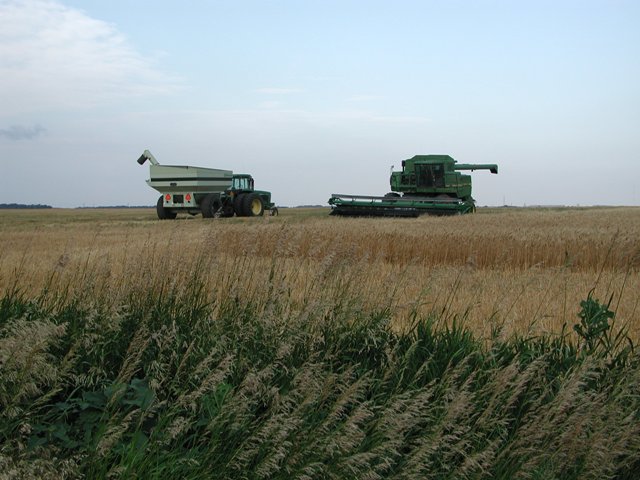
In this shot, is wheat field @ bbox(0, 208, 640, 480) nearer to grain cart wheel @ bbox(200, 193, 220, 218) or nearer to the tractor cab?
grain cart wheel @ bbox(200, 193, 220, 218)

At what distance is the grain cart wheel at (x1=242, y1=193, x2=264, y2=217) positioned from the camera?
111 ft

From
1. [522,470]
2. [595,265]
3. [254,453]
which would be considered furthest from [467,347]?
[595,265]

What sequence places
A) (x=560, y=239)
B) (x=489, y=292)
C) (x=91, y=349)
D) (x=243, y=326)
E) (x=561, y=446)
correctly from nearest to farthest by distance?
(x=561, y=446) → (x=91, y=349) → (x=243, y=326) → (x=489, y=292) → (x=560, y=239)

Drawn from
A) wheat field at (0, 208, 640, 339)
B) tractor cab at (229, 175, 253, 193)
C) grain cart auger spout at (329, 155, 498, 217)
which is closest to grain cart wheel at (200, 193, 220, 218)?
tractor cab at (229, 175, 253, 193)

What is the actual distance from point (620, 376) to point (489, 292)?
4816 mm

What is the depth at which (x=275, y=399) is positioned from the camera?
4043mm

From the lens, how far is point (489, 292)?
1002 cm

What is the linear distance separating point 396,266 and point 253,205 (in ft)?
73.1

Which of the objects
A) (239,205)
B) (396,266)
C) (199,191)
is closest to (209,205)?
(199,191)

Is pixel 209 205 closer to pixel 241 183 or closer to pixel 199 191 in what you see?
pixel 199 191

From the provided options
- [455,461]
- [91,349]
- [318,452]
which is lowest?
[455,461]

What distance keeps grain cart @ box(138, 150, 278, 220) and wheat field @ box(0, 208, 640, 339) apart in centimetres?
896

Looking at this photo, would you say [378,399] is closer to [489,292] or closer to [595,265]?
[489,292]

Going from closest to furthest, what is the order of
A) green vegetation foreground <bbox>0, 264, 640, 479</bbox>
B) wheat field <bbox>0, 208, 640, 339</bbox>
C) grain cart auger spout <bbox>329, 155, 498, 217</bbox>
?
green vegetation foreground <bbox>0, 264, 640, 479</bbox> < wheat field <bbox>0, 208, 640, 339</bbox> < grain cart auger spout <bbox>329, 155, 498, 217</bbox>
